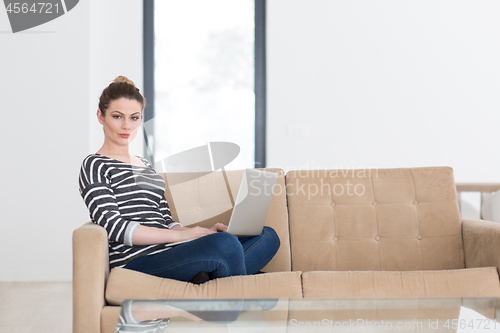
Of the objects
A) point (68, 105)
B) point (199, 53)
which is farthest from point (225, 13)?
point (68, 105)

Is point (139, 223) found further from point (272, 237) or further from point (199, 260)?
point (272, 237)

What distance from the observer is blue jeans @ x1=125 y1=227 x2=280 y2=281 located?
1.39 metres

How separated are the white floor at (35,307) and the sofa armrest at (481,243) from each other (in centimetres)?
182

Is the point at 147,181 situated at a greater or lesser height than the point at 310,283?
greater

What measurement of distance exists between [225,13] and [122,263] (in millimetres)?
2405

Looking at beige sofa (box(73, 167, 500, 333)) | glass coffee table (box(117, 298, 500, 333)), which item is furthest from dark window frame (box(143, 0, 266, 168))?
glass coffee table (box(117, 298, 500, 333))

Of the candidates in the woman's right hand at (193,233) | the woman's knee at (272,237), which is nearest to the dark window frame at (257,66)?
the woman's knee at (272,237)

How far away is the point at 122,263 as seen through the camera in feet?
4.92

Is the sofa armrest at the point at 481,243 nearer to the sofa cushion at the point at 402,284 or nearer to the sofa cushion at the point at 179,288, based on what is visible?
the sofa cushion at the point at 402,284

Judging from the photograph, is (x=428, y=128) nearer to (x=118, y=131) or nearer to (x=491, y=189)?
(x=491, y=189)

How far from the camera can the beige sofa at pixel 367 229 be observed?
1.53 meters

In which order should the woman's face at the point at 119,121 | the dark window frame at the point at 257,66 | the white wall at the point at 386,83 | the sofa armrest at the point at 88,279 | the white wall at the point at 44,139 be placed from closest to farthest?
the sofa armrest at the point at 88,279, the woman's face at the point at 119,121, the white wall at the point at 44,139, the white wall at the point at 386,83, the dark window frame at the point at 257,66

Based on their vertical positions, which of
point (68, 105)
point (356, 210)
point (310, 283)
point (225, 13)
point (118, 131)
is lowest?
point (310, 283)

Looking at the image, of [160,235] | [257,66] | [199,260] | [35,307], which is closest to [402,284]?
[199,260]
